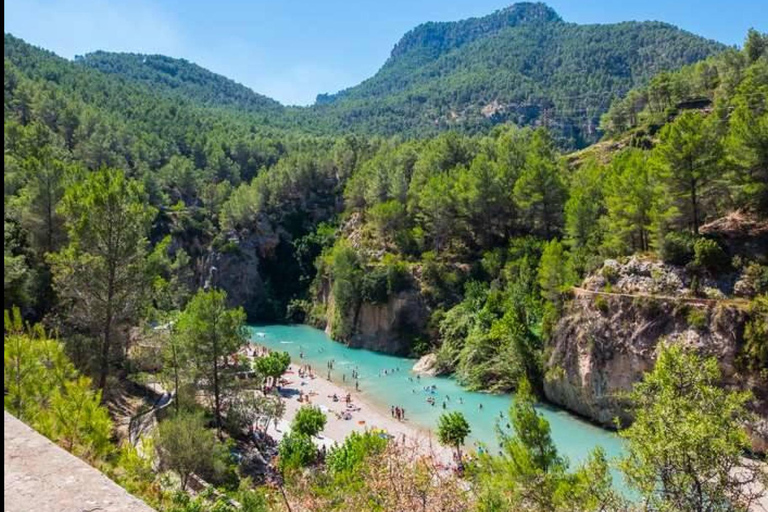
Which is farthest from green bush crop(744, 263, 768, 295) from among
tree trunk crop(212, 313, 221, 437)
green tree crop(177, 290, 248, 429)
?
tree trunk crop(212, 313, 221, 437)

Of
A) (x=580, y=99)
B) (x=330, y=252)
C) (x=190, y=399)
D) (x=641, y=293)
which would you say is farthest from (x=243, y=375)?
(x=580, y=99)

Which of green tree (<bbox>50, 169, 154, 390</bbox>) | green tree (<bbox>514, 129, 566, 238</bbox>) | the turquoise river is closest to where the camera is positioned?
green tree (<bbox>50, 169, 154, 390</bbox>)

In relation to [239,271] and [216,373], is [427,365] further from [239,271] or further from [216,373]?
[239,271]

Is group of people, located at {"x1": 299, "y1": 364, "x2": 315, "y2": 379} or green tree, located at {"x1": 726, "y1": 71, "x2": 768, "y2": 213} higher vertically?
green tree, located at {"x1": 726, "y1": 71, "x2": 768, "y2": 213}

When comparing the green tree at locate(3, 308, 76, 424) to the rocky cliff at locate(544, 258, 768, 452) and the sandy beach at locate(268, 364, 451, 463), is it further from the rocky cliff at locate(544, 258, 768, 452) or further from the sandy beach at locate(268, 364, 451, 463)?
the rocky cliff at locate(544, 258, 768, 452)

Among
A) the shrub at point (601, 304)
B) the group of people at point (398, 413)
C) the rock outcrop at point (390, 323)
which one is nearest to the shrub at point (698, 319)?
the shrub at point (601, 304)

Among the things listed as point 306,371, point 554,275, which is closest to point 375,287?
point 306,371

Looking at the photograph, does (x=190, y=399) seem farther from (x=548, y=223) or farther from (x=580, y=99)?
(x=580, y=99)
